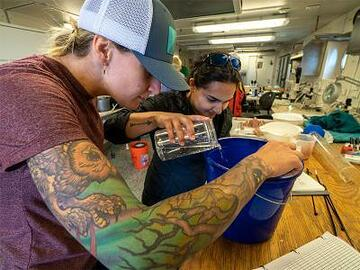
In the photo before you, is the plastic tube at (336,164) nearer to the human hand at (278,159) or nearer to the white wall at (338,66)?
the human hand at (278,159)

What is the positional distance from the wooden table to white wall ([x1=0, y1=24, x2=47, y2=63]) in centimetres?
321

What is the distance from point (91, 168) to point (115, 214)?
9 cm

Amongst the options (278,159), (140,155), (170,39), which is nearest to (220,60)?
(170,39)

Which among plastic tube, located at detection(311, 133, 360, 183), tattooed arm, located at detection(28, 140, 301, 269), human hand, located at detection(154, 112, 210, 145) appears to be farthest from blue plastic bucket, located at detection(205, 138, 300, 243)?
plastic tube, located at detection(311, 133, 360, 183)

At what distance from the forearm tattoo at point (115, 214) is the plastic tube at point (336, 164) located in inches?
44.9

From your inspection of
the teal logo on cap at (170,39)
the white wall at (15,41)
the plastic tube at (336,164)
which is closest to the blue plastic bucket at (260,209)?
the teal logo on cap at (170,39)

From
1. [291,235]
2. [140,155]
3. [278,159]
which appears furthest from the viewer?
[140,155]

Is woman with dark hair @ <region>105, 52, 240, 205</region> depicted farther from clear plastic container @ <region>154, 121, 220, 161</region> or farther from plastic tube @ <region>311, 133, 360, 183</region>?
plastic tube @ <region>311, 133, 360, 183</region>

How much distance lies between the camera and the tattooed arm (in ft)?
1.17

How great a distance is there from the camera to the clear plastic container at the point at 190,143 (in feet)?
3.17

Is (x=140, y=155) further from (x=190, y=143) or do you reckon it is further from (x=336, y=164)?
(x=336, y=164)

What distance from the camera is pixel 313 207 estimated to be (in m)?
0.98

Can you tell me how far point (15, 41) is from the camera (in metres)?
3.11

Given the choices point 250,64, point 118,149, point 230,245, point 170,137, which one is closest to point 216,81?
point 170,137
